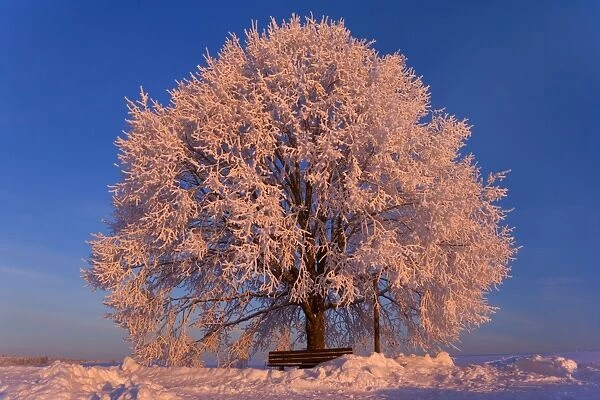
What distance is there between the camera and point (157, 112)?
22078mm

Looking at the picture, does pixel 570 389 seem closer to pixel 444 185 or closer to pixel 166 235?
pixel 444 185

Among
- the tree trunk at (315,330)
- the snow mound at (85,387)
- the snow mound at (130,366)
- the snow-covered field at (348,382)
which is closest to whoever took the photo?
the snow mound at (85,387)

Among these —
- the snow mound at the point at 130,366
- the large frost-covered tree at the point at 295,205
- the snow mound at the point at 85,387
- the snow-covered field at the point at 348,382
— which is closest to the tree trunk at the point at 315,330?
the large frost-covered tree at the point at 295,205

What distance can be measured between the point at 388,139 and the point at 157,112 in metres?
8.29

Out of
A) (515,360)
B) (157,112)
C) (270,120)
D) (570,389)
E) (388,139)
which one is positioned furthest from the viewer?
(157,112)

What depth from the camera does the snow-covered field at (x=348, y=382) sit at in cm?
1222

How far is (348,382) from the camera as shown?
46.0ft

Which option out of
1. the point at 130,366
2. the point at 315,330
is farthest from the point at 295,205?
the point at 130,366

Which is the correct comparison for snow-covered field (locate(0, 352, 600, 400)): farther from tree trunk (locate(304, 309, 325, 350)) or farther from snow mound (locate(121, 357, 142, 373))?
tree trunk (locate(304, 309, 325, 350))

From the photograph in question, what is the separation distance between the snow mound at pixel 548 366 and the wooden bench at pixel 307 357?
5.52 meters

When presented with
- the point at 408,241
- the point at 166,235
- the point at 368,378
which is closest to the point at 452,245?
the point at 408,241

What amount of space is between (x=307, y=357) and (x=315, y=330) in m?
2.29

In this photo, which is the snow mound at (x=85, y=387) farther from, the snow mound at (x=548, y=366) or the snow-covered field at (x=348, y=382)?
the snow mound at (x=548, y=366)

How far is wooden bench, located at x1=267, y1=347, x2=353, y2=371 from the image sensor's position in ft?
61.3
